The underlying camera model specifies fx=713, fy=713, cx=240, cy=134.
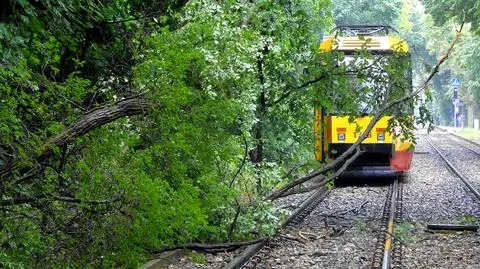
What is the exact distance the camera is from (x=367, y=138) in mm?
18250

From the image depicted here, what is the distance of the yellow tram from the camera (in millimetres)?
16938

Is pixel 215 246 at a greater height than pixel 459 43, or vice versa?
pixel 459 43

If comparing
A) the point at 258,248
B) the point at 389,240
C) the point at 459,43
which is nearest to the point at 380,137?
the point at 389,240

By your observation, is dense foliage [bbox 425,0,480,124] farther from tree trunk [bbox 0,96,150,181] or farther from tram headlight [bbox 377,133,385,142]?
tree trunk [bbox 0,96,150,181]

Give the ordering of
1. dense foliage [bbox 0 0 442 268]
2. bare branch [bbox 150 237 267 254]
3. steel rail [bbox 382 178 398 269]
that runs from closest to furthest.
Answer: dense foliage [bbox 0 0 442 268] → steel rail [bbox 382 178 398 269] → bare branch [bbox 150 237 267 254]

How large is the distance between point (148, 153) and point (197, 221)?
3.56 ft

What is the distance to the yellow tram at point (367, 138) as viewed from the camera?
55.6 ft

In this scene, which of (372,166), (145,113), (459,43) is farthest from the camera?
(459,43)

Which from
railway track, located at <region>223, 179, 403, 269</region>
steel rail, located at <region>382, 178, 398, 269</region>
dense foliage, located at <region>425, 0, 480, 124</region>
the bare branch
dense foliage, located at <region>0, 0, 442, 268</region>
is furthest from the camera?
dense foliage, located at <region>425, 0, 480, 124</region>

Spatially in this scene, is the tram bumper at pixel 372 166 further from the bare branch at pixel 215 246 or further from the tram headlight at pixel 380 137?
the bare branch at pixel 215 246

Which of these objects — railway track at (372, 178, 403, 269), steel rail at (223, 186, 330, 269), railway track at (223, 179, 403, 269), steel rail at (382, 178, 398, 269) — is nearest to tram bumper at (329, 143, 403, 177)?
railway track at (372, 178, 403, 269)

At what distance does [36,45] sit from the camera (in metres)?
7.52

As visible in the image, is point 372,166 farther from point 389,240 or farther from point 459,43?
point 459,43

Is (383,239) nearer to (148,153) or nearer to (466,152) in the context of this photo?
(148,153)
